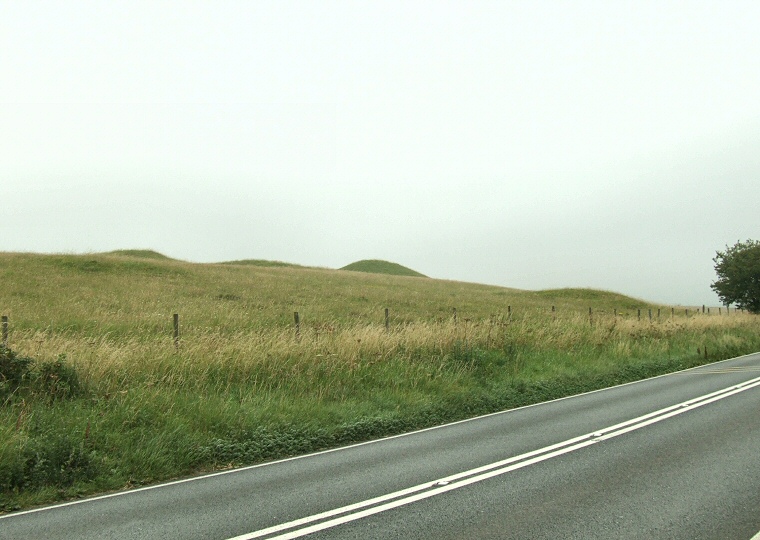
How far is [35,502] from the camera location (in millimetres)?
6598

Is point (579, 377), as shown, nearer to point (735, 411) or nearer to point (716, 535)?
point (735, 411)

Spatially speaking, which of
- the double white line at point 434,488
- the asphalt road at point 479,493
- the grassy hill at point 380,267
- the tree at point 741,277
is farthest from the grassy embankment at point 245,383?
the grassy hill at point 380,267

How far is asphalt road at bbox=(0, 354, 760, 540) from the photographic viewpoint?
505 cm

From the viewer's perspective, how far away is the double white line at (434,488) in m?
5.11

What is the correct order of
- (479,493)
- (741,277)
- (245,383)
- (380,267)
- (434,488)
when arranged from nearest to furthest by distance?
(479,493) < (434,488) < (245,383) < (741,277) < (380,267)

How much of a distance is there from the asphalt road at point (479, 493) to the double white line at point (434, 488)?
0.02 m

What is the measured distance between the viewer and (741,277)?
198 ft

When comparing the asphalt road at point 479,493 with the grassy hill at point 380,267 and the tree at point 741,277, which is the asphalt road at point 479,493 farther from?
the grassy hill at point 380,267

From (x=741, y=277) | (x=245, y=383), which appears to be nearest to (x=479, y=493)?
(x=245, y=383)

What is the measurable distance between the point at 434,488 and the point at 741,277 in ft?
218

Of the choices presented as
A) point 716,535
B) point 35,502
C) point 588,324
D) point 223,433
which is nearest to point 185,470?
point 223,433

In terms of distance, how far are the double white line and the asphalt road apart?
2 cm

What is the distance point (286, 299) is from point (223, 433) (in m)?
28.5

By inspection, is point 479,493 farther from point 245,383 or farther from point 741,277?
point 741,277
